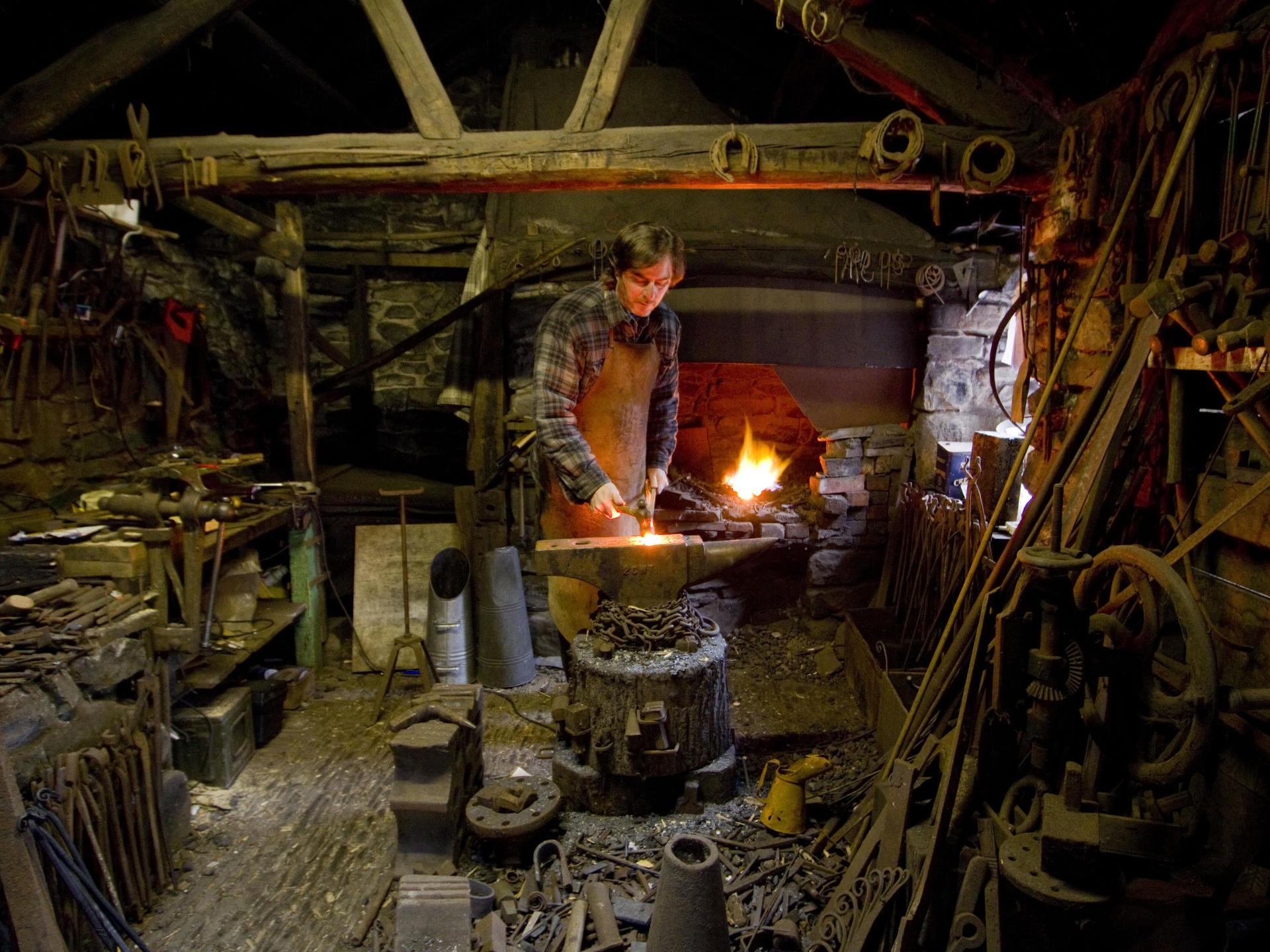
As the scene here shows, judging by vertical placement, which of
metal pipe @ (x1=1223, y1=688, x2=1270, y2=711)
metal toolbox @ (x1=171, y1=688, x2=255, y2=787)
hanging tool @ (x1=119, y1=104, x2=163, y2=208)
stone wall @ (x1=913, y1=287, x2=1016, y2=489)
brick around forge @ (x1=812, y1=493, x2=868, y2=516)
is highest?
hanging tool @ (x1=119, y1=104, x2=163, y2=208)

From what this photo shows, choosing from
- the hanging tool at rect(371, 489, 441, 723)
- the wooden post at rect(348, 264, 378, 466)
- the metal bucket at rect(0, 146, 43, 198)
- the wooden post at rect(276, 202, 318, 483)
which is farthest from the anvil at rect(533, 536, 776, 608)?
the wooden post at rect(348, 264, 378, 466)

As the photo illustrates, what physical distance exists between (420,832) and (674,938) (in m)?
1.31

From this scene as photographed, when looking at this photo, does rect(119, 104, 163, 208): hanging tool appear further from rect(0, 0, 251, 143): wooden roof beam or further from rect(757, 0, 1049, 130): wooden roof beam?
rect(757, 0, 1049, 130): wooden roof beam

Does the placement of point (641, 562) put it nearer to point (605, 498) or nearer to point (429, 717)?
point (605, 498)

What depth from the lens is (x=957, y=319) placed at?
5.32m

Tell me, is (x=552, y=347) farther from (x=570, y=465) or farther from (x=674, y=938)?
(x=674, y=938)

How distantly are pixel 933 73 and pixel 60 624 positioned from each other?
183 inches

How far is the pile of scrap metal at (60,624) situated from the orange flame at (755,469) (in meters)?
4.09

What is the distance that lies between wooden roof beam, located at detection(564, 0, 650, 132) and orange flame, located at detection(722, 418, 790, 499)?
3114 mm

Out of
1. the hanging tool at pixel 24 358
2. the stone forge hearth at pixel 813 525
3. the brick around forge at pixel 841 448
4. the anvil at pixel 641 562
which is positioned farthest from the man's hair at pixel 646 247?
the hanging tool at pixel 24 358

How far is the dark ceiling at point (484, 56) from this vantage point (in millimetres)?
3479

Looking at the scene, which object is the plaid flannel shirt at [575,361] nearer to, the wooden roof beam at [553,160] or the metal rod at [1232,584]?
the wooden roof beam at [553,160]

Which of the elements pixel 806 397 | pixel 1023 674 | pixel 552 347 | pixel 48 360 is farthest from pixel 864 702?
pixel 48 360

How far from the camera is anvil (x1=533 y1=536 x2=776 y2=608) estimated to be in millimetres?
3354
